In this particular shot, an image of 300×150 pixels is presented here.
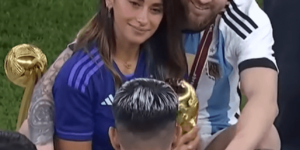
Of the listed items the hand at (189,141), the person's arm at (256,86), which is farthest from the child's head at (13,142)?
the person's arm at (256,86)

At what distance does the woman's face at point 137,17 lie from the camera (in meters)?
1.61

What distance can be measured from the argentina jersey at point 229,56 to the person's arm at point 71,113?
332 mm

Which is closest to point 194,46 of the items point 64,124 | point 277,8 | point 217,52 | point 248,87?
point 217,52

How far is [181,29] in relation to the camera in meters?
1.74

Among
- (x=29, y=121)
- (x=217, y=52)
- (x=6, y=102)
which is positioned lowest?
(x=6, y=102)

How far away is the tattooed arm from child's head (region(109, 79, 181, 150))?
1.31ft

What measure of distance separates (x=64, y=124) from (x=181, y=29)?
1.28 feet

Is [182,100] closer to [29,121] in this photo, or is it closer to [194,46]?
[194,46]

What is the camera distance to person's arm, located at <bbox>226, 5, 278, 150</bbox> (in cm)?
164

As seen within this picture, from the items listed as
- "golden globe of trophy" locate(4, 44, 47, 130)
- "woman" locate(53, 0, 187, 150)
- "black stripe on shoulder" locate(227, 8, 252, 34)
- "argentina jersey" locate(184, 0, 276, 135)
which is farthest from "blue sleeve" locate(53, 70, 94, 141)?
"black stripe on shoulder" locate(227, 8, 252, 34)

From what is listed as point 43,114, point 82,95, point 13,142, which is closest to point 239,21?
point 82,95

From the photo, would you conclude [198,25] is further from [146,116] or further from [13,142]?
[13,142]

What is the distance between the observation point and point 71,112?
166 centimetres

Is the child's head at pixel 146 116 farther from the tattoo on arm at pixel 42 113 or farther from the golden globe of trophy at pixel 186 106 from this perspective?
the tattoo on arm at pixel 42 113
